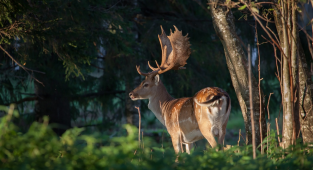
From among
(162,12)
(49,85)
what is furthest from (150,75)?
(162,12)

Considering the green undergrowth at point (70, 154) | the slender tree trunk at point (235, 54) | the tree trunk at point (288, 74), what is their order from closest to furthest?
the green undergrowth at point (70, 154) → the tree trunk at point (288, 74) → the slender tree trunk at point (235, 54)

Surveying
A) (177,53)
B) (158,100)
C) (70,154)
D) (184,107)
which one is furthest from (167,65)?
(70,154)

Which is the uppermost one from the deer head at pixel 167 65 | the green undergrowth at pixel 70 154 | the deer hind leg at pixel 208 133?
the deer head at pixel 167 65

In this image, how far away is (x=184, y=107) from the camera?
455cm

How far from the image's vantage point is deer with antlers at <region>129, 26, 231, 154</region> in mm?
4137

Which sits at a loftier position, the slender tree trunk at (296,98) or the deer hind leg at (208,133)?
the slender tree trunk at (296,98)

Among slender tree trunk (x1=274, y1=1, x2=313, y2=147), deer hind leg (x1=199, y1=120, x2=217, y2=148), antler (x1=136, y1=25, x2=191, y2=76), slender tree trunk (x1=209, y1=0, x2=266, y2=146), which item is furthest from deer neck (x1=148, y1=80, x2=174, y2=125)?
slender tree trunk (x1=274, y1=1, x2=313, y2=147)

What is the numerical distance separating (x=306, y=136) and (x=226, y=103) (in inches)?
38.3

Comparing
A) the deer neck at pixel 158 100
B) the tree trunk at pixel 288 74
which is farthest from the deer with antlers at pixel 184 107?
the tree trunk at pixel 288 74

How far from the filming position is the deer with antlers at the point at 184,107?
414 centimetres

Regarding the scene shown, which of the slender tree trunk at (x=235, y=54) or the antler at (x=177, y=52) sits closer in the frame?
the slender tree trunk at (x=235, y=54)

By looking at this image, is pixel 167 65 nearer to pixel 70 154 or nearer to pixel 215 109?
pixel 215 109

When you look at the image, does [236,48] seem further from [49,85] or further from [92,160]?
[49,85]

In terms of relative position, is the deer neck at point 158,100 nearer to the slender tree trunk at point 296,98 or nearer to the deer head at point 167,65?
the deer head at point 167,65
